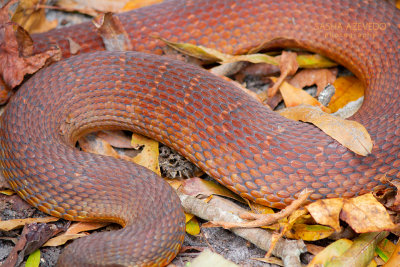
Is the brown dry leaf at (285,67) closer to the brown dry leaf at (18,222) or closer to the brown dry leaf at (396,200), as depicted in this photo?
the brown dry leaf at (396,200)

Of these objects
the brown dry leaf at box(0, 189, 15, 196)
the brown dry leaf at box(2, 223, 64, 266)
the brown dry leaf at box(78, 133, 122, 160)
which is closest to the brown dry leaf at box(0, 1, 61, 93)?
the brown dry leaf at box(78, 133, 122, 160)

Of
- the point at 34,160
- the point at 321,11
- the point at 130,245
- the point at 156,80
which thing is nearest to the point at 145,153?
the point at 156,80

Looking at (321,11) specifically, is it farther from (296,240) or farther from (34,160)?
(34,160)

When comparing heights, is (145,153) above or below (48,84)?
below

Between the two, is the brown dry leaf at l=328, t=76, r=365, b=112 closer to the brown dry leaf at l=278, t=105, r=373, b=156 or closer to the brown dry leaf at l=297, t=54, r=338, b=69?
the brown dry leaf at l=297, t=54, r=338, b=69

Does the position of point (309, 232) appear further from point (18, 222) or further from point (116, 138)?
point (18, 222)

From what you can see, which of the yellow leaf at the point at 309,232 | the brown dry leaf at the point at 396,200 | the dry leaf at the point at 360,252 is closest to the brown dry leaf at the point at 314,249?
the yellow leaf at the point at 309,232
